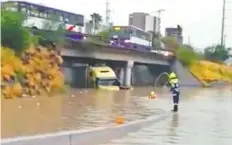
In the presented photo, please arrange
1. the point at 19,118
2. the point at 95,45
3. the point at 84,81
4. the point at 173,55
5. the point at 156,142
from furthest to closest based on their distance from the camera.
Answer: the point at 173,55, the point at 84,81, the point at 95,45, the point at 19,118, the point at 156,142

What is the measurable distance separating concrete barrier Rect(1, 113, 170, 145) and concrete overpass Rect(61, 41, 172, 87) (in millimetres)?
35667

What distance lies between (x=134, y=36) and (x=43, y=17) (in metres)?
24.5

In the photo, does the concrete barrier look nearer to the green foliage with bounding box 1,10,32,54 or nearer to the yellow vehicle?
the green foliage with bounding box 1,10,32,54

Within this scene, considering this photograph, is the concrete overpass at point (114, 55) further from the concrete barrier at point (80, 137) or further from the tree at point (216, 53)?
the concrete barrier at point (80, 137)

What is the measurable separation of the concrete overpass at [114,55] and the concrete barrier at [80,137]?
117 feet

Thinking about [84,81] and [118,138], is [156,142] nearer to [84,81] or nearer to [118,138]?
[118,138]

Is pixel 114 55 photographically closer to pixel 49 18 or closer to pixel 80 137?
pixel 49 18

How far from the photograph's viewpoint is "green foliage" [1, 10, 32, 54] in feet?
101

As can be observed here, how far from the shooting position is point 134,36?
2808 inches

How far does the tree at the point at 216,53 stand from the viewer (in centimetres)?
11109

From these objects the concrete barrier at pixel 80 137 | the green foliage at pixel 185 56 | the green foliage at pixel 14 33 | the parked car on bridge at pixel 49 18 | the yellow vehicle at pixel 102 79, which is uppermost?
the parked car on bridge at pixel 49 18

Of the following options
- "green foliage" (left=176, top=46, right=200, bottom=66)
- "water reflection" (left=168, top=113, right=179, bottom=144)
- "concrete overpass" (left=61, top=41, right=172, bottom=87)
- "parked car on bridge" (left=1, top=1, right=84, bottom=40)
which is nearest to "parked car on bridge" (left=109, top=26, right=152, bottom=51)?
"concrete overpass" (left=61, top=41, right=172, bottom=87)

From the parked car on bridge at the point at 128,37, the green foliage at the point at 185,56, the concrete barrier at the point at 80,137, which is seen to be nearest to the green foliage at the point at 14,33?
the concrete barrier at the point at 80,137

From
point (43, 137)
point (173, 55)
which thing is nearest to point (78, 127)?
point (43, 137)
